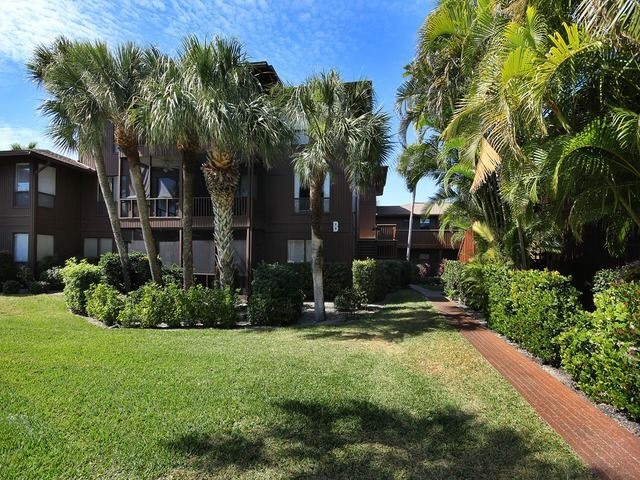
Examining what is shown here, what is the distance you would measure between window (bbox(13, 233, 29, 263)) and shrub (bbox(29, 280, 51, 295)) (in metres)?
2.94

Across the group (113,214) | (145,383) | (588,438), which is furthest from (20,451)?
(113,214)

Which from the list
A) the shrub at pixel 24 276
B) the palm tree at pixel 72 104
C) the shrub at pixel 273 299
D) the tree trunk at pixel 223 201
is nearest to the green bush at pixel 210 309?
the shrub at pixel 273 299

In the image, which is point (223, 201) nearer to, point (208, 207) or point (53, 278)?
point (208, 207)

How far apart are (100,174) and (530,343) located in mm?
14167

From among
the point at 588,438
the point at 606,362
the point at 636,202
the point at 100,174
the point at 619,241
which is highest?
the point at 100,174

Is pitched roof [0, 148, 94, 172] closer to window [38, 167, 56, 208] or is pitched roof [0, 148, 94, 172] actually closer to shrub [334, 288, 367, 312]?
window [38, 167, 56, 208]

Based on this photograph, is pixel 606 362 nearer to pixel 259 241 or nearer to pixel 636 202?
pixel 636 202

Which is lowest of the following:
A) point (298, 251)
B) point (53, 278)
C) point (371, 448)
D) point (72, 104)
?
point (371, 448)

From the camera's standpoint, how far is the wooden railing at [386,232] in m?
27.1

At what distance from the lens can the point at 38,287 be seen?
18.5 meters

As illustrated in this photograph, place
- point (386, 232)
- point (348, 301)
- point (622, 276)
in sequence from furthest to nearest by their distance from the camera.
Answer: point (386, 232)
point (348, 301)
point (622, 276)

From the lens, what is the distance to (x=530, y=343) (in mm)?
7750

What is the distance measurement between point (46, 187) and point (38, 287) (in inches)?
235

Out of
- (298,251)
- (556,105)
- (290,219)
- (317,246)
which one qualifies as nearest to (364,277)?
(317,246)
